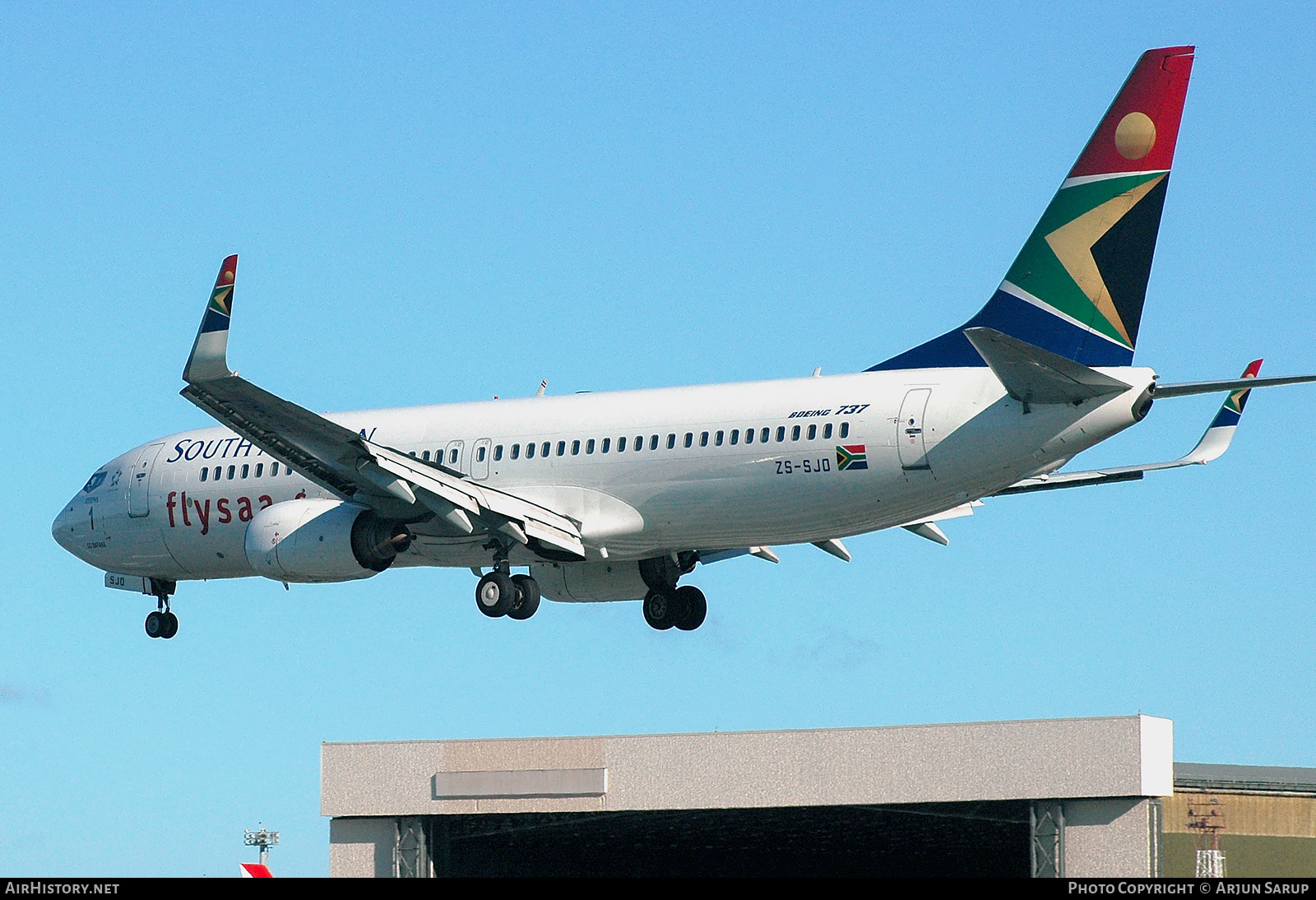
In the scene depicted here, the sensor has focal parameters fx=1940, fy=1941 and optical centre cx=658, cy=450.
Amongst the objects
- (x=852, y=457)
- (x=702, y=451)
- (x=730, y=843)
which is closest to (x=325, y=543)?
(x=702, y=451)

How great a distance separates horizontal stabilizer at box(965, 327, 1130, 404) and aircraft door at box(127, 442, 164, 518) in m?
18.7

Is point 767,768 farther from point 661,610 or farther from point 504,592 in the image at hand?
point 504,592

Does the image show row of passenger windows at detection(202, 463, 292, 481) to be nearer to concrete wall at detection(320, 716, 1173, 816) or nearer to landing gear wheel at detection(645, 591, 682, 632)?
concrete wall at detection(320, 716, 1173, 816)

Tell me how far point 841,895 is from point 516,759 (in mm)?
28581

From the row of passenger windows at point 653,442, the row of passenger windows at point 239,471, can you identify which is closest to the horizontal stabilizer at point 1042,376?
the row of passenger windows at point 653,442

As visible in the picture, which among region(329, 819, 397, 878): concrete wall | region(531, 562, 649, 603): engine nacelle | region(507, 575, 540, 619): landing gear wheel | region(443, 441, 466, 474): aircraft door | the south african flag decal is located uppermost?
region(443, 441, 466, 474): aircraft door

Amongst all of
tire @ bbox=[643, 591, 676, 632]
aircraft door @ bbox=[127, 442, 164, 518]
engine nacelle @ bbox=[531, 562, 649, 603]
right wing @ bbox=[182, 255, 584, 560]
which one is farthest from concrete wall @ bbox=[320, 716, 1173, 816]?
aircraft door @ bbox=[127, 442, 164, 518]

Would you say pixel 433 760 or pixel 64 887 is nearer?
pixel 64 887

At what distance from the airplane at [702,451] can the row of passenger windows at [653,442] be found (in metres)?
0.04

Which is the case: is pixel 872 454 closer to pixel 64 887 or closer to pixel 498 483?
pixel 498 483

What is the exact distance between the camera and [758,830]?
136 ft

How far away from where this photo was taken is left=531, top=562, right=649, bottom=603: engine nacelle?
38.6 metres

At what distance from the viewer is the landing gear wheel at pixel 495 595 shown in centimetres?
3519

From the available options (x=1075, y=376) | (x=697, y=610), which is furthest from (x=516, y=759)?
(x=1075, y=376)
